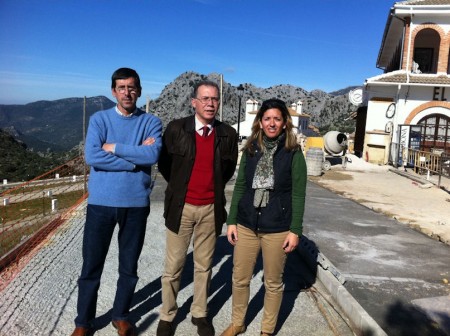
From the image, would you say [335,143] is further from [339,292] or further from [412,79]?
[339,292]

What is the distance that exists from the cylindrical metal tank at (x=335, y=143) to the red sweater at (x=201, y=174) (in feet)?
60.5

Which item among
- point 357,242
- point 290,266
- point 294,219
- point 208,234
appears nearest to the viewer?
point 294,219

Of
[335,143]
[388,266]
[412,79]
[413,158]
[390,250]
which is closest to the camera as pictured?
[388,266]

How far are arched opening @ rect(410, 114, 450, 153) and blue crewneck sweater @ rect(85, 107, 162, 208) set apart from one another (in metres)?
20.4

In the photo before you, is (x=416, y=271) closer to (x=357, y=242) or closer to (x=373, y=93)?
(x=357, y=242)

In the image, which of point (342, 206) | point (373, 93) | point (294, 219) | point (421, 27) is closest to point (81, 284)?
point (294, 219)

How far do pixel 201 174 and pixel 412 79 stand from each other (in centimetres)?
2057

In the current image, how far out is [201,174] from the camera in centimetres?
336

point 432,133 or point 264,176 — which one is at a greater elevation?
point 432,133

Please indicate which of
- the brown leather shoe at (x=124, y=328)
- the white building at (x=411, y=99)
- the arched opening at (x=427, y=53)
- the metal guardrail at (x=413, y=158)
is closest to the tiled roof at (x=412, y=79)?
the white building at (x=411, y=99)

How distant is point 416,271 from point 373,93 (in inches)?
706

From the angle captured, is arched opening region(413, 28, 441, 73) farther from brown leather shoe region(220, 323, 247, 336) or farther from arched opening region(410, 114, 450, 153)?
brown leather shoe region(220, 323, 247, 336)

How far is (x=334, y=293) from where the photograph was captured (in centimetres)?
420

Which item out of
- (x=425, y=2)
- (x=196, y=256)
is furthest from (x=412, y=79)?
(x=196, y=256)
